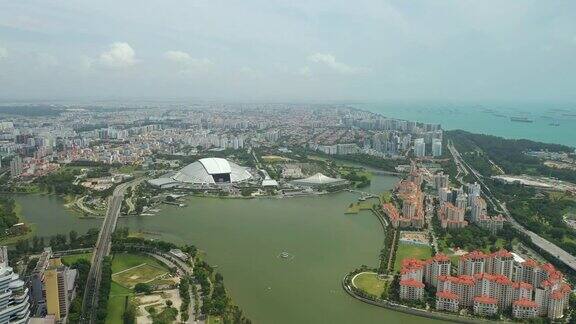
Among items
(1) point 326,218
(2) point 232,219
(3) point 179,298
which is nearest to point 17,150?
(2) point 232,219

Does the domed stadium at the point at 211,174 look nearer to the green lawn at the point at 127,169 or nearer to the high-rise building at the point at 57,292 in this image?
the green lawn at the point at 127,169

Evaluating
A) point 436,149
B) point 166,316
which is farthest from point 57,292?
point 436,149

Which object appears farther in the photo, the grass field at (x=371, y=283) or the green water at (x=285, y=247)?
the grass field at (x=371, y=283)

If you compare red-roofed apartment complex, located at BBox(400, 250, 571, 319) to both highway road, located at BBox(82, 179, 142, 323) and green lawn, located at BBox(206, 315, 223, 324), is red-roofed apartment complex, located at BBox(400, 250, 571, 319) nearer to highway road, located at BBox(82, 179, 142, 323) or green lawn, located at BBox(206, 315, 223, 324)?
→ green lawn, located at BBox(206, 315, 223, 324)

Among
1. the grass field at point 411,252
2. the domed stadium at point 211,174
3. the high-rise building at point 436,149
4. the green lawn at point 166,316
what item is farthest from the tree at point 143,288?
the high-rise building at point 436,149

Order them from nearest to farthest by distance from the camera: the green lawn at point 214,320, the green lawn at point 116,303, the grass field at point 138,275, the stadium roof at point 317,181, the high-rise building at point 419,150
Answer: the green lawn at point 214,320 → the green lawn at point 116,303 → the grass field at point 138,275 → the stadium roof at point 317,181 → the high-rise building at point 419,150

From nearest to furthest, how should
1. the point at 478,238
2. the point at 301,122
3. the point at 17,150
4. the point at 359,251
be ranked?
the point at 359,251 < the point at 478,238 < the point at 17,150 < the point at 301,122

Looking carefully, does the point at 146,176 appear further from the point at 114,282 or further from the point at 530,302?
the point at 530,302
